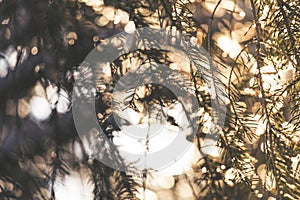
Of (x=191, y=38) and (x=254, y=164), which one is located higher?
(x=191, y=38)

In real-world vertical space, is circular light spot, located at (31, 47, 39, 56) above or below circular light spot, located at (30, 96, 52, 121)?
above

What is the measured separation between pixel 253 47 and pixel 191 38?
0.09m

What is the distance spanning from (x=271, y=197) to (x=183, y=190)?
A: 0.11 meters

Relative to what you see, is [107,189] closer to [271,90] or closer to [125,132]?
[125,132]

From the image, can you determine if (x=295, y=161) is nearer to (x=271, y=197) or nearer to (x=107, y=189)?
(x=271, y=197)

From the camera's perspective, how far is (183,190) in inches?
24.5

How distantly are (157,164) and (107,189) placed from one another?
0.07 meters

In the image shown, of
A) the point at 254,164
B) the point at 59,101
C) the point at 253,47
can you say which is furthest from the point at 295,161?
the point at 59,101

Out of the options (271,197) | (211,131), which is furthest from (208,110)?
(271,197)

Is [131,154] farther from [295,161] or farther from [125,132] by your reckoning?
[295,161]

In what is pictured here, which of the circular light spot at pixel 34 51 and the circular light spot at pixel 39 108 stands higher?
the circular light spot at pixel 34 51

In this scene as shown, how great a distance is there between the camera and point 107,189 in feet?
2.02

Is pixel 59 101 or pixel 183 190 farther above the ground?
pixel 59 101

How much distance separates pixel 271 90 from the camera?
59 centimetres
